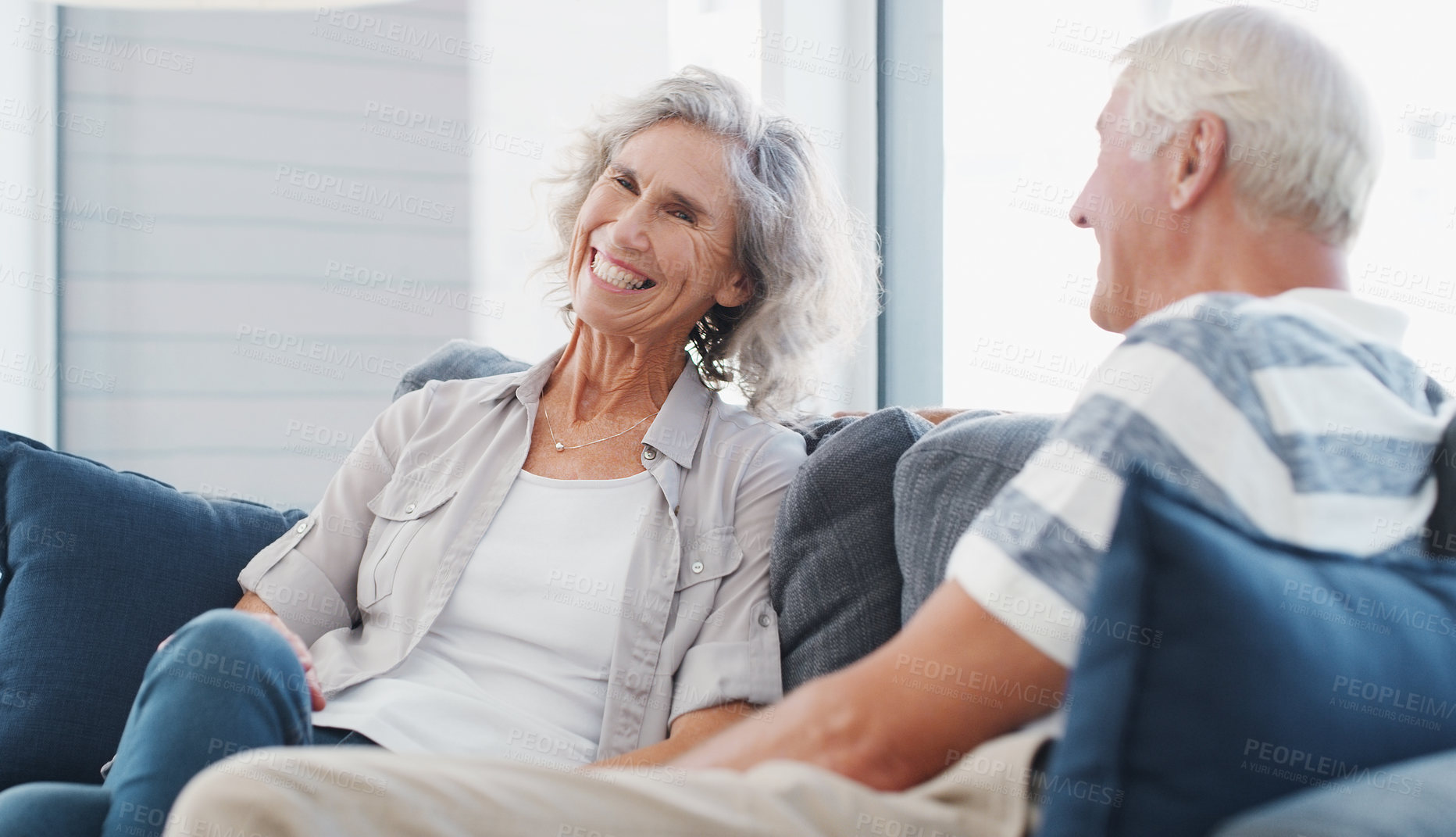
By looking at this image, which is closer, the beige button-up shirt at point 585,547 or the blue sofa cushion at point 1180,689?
the blue sofa cushion at point 1180,689

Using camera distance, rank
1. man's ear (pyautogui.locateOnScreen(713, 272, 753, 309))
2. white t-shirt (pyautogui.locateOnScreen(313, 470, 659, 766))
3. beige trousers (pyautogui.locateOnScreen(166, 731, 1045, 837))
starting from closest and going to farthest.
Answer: beige trousers (pyautogui.locateOnScreen(166, 731, 1045, 837)) → white t-shirt (pyautogui.locateOnScreen(313, 470, 659, 766)) → man's ear (pyautogui.locateOnScreen(713, 272, 753, 309))

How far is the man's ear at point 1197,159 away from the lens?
45.4 inches

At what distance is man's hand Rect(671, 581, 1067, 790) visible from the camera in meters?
0.84

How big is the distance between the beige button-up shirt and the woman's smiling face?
13cm

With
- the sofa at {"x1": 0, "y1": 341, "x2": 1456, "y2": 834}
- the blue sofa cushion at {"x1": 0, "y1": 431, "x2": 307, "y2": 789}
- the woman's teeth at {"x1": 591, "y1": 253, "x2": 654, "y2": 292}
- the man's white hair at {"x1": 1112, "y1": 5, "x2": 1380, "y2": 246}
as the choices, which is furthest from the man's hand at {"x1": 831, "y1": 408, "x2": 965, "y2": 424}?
the blue sofa cushion at {"x1": 0, "y1": 431, "x2": 307, "y2": 789}

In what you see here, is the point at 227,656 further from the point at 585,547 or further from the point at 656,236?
the point at 656,236

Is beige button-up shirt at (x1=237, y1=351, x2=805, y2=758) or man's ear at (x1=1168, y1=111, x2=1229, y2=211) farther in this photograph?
beige button-up shirt at (x1=237, y1=351, x2=805, y2=758)

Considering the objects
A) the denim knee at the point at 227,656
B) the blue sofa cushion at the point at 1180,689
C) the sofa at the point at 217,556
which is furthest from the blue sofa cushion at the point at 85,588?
the blue sofa cushion at the point at 1180,689

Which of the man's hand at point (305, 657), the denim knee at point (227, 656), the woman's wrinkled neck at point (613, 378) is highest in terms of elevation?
the woman's wrinkled neck at point (613, 378)

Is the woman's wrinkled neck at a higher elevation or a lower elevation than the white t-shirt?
higher

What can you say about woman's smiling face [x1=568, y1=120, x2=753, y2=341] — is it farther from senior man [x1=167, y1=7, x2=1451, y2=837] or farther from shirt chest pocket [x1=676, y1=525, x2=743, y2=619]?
senior man [x1=167, y1=7, x2=1451, y2=837]

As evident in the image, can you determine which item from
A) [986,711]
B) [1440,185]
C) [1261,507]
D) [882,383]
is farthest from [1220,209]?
[882,383]

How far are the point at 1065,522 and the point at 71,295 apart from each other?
3166mm

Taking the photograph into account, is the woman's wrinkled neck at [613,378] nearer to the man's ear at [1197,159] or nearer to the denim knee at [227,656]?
the denim knee at [227,656]
